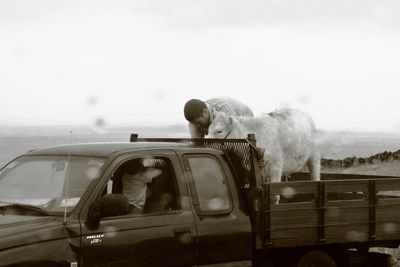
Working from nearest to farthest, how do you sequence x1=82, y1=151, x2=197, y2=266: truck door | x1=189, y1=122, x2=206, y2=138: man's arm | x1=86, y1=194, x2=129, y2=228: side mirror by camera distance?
x1=86, y1=194, x2=129, y2=228: side mirror → x1=82, y1=151, x2=197, y2=266: truck door → x1=189, y1=122, x2=206, y2=138: man's arm

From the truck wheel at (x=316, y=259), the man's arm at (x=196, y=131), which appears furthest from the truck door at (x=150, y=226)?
the man's arm at (x=196, y=131)

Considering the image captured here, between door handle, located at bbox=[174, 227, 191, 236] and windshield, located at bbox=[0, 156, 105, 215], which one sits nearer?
windshield, located at bbox=[0, 156, 105, 215]

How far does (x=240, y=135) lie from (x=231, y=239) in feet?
10.3

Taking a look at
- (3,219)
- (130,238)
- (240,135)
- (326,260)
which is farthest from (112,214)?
(240,135)

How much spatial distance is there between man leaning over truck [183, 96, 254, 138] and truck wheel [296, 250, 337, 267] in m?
2.16

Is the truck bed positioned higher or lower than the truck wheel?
higher

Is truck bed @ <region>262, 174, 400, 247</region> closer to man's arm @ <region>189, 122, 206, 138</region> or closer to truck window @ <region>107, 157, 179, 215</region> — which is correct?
truck window @ <region>107, 157, 179, 215</region>

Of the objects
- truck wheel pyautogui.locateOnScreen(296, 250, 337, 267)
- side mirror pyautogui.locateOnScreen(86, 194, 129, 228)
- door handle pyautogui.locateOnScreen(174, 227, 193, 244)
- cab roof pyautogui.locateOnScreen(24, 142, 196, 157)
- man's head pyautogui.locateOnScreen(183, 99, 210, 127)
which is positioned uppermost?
man's head pyautogui.locateOnScreen(183, 99, 210, 127)

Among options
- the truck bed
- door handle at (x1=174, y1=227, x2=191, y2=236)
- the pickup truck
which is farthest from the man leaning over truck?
door handle at (x1=174, y1=227, x2=191, y2=236)

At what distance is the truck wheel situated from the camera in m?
8.39

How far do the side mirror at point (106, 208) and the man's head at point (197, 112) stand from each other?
10.1ft

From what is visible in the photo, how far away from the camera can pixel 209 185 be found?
7480 mm

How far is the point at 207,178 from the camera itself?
750 cm

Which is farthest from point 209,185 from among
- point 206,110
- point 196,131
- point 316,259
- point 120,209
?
point 196,131
